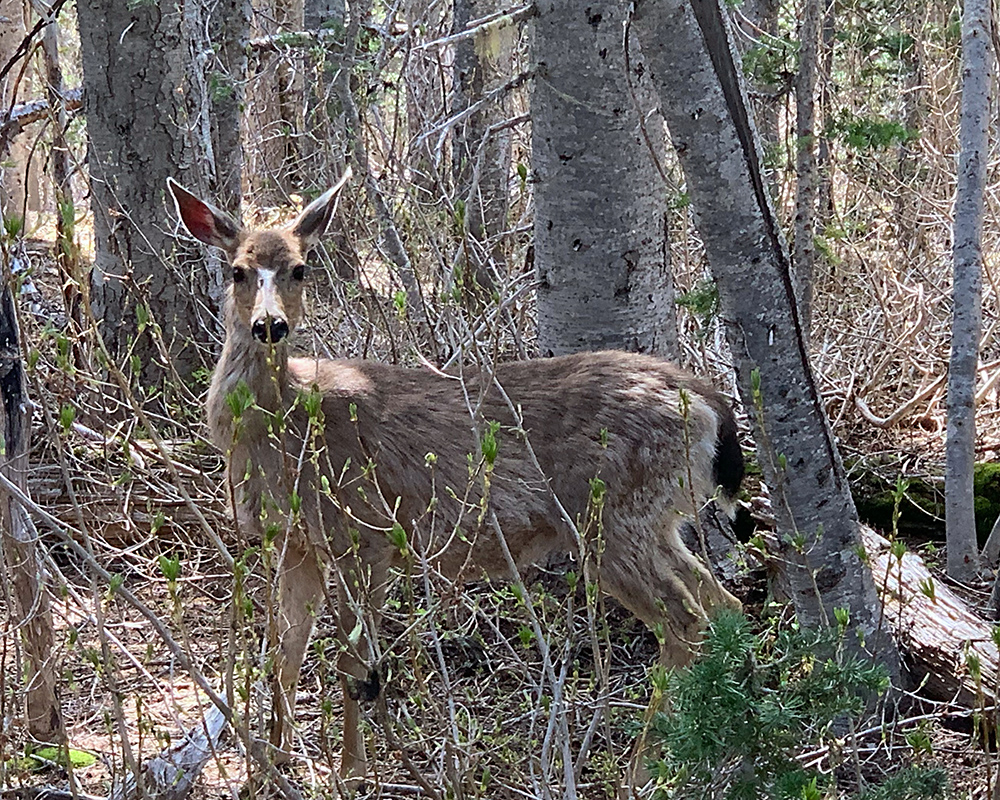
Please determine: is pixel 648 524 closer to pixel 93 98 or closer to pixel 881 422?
pixel 881 422

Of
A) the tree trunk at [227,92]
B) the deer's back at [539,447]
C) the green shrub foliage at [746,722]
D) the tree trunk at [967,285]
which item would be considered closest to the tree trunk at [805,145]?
the tree trunk at [967,285]

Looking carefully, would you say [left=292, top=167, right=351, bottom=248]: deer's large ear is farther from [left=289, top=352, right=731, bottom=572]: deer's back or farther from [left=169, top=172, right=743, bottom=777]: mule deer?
[left=289, top=352, right=731, bottom=572]: deer's back

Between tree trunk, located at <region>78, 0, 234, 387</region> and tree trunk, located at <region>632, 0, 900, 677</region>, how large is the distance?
3.55m

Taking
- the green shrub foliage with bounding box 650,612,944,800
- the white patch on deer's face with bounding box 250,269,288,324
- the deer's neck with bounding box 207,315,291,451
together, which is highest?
the white patch on deer's face with bounding box 250,269,288,324

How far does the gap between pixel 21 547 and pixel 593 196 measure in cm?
275

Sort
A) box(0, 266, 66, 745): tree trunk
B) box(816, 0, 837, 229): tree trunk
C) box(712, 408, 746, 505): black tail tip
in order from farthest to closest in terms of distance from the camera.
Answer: box(816, 0, 837, 229): tree trunk → box(712, 408, 746, 505): black tail tip → box(0, 266, 66, 745): tree trunk

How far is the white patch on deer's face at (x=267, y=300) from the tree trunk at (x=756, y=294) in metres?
1.69

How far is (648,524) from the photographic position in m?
5.16

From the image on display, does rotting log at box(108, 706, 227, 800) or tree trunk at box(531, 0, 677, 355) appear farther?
tree trunk at box(531, 0, 677, 355)

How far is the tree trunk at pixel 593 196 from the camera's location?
527cm

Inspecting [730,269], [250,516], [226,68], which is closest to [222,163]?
[226,68]

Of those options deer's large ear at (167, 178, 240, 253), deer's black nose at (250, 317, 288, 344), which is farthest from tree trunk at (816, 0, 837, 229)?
deer's black nose at (250, 317, 288, 344)

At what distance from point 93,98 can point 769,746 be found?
18.8ft

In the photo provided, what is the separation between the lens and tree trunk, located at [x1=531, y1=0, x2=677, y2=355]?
17.3ft
